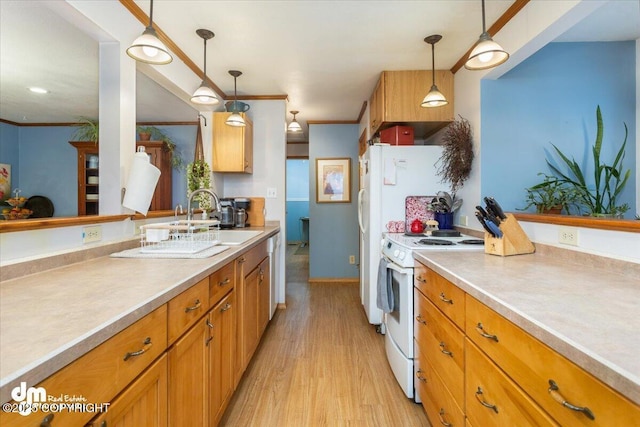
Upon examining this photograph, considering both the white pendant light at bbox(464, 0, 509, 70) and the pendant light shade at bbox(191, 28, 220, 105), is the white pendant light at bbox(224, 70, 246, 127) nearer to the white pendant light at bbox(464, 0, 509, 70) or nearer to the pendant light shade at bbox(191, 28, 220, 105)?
the pendant light shade at bbox(191, 28, 220, 105)

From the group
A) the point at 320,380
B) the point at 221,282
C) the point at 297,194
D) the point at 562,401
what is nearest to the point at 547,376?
the point at 562,401

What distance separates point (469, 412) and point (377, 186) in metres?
1.88

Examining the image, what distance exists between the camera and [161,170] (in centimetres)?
431

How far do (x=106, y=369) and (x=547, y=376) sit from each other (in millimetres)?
1032

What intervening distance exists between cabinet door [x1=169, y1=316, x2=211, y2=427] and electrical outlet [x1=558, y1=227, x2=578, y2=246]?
1.76 meters

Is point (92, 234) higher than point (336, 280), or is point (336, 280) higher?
point (92, 234)

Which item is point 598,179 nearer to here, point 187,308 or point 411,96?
point 411,96

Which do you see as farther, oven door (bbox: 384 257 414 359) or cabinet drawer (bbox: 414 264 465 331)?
oven door (bbox: 384 257 414 359)

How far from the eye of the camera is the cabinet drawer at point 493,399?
787mm

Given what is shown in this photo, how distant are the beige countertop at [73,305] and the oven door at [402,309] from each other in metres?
1.12

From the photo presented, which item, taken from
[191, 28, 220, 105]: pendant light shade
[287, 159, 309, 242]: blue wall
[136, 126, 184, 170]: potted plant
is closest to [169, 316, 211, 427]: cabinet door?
[191, 28, 220, 105]: pendant light shade

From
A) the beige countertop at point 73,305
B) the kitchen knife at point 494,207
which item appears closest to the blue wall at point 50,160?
the beige countertop at point 73,305

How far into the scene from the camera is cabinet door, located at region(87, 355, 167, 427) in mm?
728

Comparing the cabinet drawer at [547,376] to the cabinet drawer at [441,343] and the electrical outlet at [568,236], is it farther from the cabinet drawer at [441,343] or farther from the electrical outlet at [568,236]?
the electrical outlet at [568,236]
